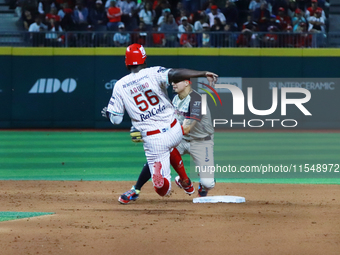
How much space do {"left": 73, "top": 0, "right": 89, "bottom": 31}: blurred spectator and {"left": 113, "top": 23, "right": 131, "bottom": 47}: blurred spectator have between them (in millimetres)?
1425

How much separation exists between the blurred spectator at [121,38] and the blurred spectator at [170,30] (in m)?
1.30

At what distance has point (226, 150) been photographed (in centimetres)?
1240

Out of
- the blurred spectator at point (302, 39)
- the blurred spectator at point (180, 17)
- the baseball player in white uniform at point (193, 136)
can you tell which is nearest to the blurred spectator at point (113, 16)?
the blurred spectator at point (180, 17)

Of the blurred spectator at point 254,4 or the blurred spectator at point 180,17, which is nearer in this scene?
the blurred spectator at point 180,17

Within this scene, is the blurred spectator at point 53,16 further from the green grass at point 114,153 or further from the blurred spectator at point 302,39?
the blurred spectator at point 302,39

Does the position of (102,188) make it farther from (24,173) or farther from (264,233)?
(264,233)

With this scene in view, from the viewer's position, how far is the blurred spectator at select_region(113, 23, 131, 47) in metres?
17.4

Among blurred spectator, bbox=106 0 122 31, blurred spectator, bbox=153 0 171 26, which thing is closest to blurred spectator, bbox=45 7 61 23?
blurred spectator, bbox=106 0 122 31

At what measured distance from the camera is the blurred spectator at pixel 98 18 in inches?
726

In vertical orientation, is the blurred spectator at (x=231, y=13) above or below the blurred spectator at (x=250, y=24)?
above

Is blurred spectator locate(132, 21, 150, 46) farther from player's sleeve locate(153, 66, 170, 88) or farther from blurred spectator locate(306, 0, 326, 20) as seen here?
player's sleeve locate(153, 66, 170, 88)

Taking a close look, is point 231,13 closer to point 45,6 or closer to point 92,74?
point 92,74

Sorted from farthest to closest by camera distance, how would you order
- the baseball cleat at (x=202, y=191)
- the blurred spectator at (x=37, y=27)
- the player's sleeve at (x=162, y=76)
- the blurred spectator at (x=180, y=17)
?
1. the blurred spectator at (x=180, y=17)
2. the blurred spectator at (x=37, y=27)
3. the baseball cleat at (x=202, y=191)
4. the player's sleeve at (x=162, y=76)

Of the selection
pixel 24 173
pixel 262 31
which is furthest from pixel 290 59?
pixel 24 173
